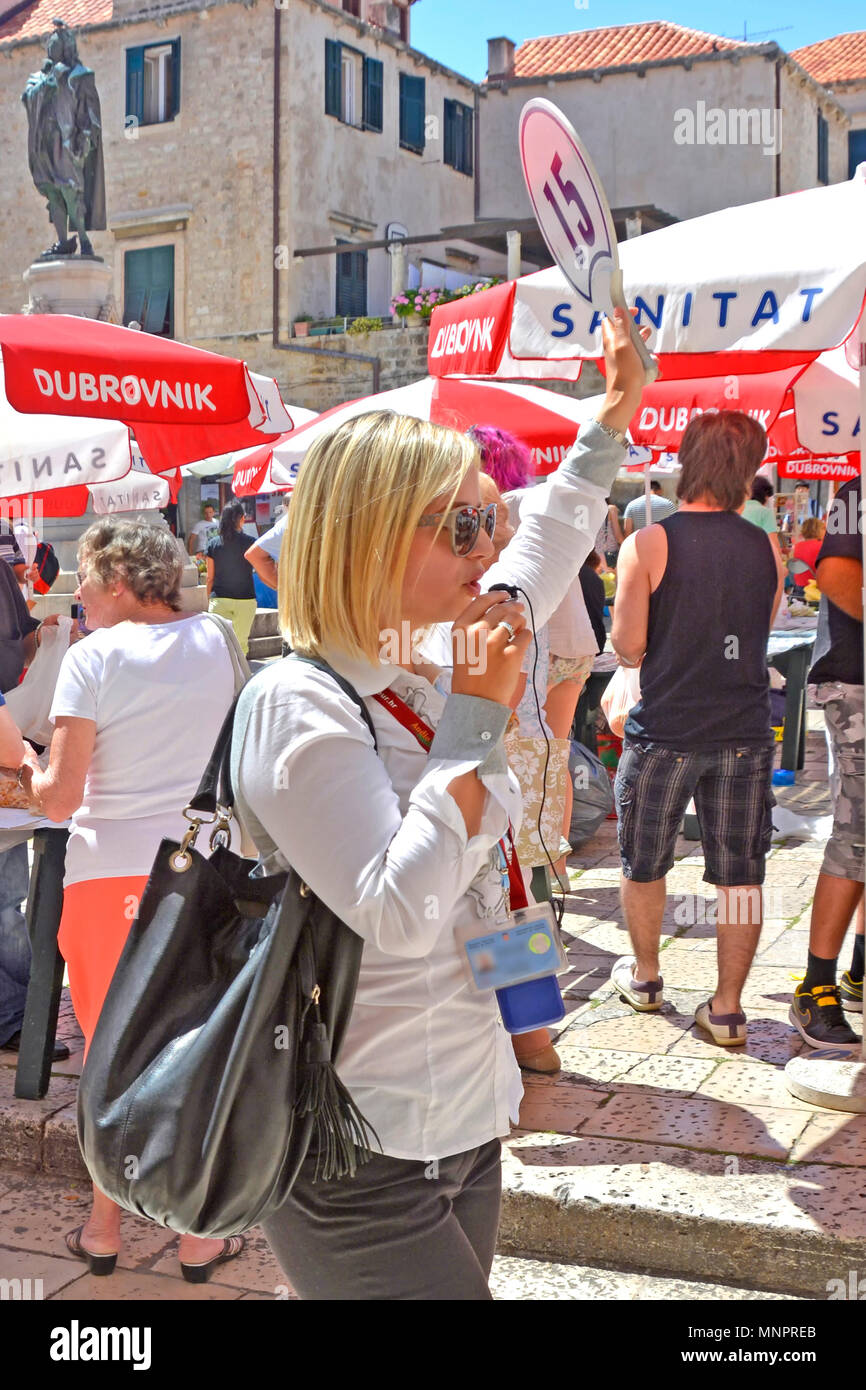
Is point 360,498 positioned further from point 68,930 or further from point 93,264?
point 93,264

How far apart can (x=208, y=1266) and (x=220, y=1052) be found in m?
2.02

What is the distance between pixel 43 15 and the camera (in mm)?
34000

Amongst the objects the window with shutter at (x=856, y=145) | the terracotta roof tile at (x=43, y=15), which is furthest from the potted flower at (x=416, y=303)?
the window with shutter at (x=856, y=145)

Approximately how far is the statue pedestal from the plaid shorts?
14.9 metres

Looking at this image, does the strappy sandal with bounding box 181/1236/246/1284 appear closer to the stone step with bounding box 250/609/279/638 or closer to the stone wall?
the stone step with bounding box 250/609/279/638

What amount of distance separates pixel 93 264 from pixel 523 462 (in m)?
15.0

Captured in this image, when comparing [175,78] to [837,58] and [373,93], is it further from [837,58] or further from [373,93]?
[837,58]

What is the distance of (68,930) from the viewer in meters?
3.34

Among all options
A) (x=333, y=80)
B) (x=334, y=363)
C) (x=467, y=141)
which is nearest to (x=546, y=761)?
(x=334, y=363)

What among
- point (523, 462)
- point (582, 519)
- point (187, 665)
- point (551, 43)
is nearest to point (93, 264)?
point (523, 462)

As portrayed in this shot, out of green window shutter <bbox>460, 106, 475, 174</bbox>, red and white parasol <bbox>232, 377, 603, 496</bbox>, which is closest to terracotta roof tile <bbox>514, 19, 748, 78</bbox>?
green window shutter <bbox>460, 106, 475, 174</bbox>

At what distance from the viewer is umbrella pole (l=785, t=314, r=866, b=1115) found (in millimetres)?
3773

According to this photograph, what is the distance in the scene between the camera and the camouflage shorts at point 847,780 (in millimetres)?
4227
